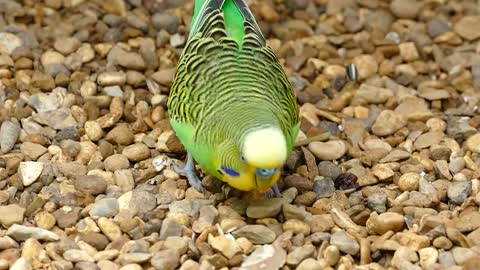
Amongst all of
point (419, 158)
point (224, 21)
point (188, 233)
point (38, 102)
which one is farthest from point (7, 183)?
point (419, 158)

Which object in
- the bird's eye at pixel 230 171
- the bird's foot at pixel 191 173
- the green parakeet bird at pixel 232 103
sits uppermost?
the green parakeet bird at pixel 232 103

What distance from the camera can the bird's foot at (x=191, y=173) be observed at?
5.27m

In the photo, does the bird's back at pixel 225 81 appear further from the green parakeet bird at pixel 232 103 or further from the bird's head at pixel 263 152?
the bird's head at pixel 263 152

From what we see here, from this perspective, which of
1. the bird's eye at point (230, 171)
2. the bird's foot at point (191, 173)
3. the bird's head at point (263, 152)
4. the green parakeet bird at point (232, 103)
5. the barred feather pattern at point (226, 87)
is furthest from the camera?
the bird's foot at point (191, 173)

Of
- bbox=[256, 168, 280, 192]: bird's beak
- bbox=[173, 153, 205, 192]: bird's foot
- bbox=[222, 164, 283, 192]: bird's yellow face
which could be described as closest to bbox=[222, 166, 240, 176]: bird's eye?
bbox=[222, 164, 283, 192]: bird's yellow face

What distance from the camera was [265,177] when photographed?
4.44 meters

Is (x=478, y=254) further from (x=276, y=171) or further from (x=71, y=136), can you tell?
(x=71, y=136)

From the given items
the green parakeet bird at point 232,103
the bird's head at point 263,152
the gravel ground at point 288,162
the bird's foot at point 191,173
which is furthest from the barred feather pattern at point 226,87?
the gravel ground at point 288,162

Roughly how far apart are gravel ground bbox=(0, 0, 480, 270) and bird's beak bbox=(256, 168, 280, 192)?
38 centimetres

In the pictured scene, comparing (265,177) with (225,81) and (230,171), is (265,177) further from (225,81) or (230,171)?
(225,81)

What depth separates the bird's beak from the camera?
439cm

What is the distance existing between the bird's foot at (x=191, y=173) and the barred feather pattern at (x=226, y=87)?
0.32 meters

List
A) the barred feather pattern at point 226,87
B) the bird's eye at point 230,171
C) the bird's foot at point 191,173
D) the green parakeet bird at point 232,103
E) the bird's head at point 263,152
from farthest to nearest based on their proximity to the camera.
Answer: the bird's foot at point 191,173, the barred feather pattern at point 226,87, the bird's eye at point 230,171, the green parakeet bird at point 232,103, the bird's head at point 263,152

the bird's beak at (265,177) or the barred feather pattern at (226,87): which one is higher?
the barred feather pattern at (226,87)
